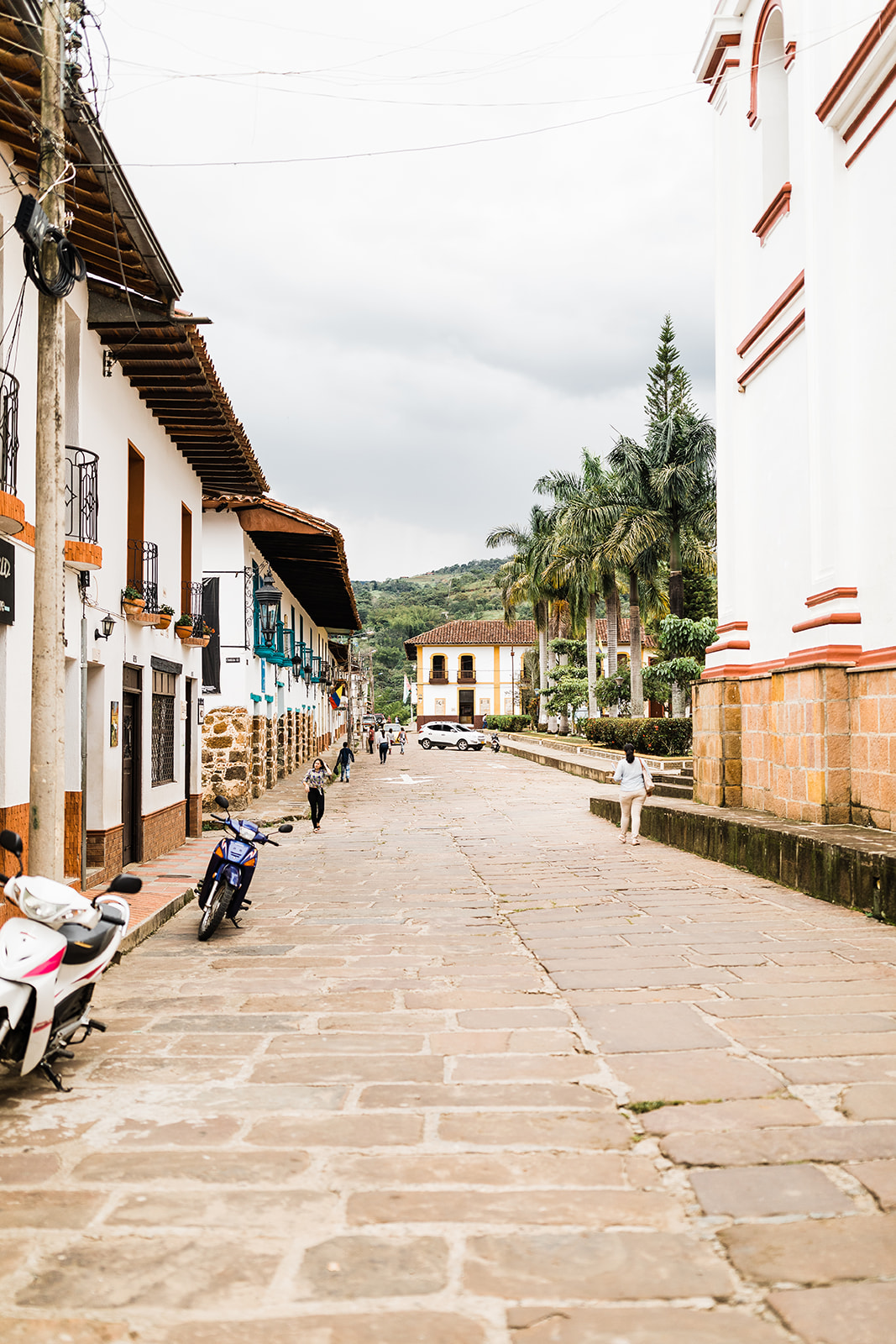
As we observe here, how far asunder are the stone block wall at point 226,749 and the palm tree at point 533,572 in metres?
27.9

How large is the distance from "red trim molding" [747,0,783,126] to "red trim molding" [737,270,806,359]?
2.48m

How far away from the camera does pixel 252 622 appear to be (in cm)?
2289

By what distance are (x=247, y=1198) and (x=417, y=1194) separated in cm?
53

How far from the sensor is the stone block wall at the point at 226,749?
21.3 m

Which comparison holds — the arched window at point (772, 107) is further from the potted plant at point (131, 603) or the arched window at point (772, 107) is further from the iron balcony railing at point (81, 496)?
the potted plant at point (131, 603)

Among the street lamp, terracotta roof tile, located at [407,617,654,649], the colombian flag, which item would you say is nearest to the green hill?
terracotta roof tile, located at [407,617,654,649]

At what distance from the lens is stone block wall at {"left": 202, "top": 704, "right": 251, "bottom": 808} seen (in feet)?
70.0

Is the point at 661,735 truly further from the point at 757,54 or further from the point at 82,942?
the point at 82,942

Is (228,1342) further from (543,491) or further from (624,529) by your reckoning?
(543,491)

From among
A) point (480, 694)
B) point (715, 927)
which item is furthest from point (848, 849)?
point (480, 694)

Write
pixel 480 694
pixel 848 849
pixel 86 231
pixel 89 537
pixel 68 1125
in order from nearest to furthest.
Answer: pixel 68 1125, pixel 848 849, pixel 86 231, pixel 89 537, pixel 480 694

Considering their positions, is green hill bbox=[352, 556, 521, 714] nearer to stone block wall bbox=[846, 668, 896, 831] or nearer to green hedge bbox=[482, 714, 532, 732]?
green hedge bbox=[482, 714, 532, 732]

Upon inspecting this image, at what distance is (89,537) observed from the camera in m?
10.6

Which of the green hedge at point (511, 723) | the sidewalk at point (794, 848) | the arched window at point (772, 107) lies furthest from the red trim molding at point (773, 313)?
the green hedge at point (511, 723)
